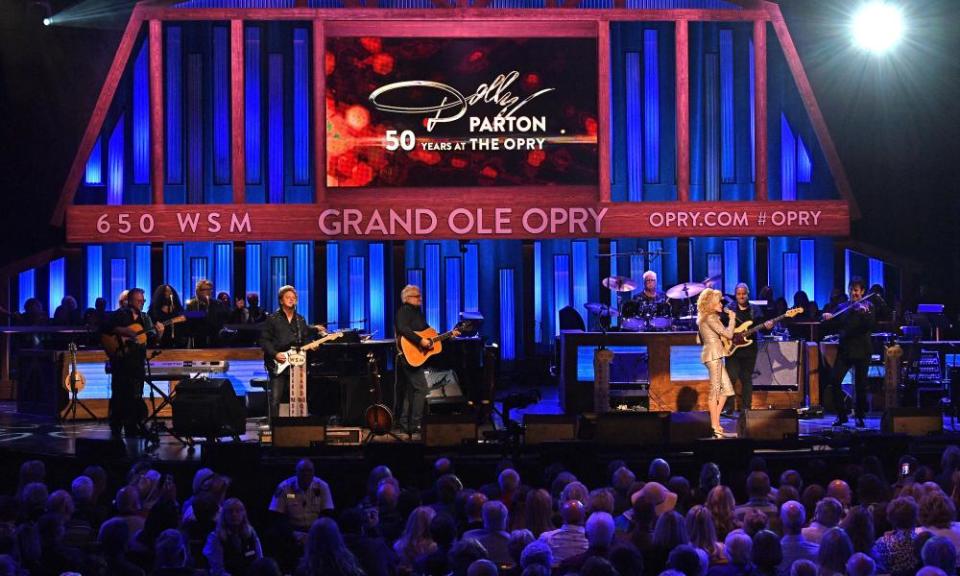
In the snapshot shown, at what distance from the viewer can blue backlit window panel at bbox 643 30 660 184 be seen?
69.9 feet

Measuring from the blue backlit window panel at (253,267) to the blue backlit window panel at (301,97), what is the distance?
2200 mm

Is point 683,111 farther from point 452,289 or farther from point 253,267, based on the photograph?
point 253,267

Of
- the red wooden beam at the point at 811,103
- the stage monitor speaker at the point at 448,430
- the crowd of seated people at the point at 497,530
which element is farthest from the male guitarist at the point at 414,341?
the red wooden beam at the point at 811,103

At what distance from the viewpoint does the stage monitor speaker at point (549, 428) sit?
13.3 metres

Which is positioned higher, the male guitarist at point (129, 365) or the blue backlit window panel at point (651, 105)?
the blue backlit window panel at point (651, 105)

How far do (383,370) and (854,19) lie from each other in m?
10.8

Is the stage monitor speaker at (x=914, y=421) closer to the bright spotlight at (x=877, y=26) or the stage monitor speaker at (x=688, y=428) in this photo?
the stage monitor speaker at (x=688, y=428)

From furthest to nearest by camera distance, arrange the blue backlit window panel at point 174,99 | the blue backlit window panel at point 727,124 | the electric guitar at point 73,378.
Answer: the blue backlit window panel at point 727,124 → the blue backlit window panel at point 174,99 → the electric guitar at point 73,378

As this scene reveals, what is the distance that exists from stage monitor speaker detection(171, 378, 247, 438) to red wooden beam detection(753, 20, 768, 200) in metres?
10.4

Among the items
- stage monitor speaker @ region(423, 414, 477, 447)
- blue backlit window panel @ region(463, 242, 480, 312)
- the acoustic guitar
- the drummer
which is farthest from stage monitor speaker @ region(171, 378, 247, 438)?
blue backlit window panel @ region(463, 242, 480, 312)

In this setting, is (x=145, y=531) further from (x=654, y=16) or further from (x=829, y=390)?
(x=654, y=16)

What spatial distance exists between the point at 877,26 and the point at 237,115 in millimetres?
11041

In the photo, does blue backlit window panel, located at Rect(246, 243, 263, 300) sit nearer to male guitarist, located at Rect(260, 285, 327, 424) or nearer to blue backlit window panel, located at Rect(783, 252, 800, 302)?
male guitarist, located at Rect(260, 285, 327, 424)

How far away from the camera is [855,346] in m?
16.2
